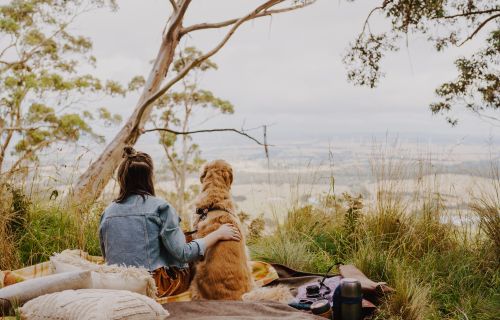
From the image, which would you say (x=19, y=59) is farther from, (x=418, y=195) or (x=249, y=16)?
(x=418, y=195)

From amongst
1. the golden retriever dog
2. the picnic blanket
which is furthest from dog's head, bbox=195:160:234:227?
the picnic blanket

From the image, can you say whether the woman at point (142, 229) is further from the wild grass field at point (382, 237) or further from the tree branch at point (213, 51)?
the tree branch at point (213, 51)

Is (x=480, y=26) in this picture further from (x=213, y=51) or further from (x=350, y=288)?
(x=350, y=288)

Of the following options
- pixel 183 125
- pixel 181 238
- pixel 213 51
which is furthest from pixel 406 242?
pixel 183 125

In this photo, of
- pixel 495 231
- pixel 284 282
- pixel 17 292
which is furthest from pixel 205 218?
pixel 495 231

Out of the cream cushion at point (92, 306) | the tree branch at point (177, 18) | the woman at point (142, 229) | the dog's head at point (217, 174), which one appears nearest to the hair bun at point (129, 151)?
the woman at point (142, 229)

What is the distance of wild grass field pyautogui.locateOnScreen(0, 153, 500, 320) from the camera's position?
4.47 m

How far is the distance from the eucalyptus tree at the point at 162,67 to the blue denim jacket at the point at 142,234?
453 centimetres

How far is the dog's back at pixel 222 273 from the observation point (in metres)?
3.62

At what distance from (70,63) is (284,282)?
14921 mm

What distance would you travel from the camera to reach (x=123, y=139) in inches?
340

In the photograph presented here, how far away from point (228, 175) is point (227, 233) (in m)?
0.51

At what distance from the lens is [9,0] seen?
15797 millimetres

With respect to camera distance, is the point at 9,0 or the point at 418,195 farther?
the point at 9,0
